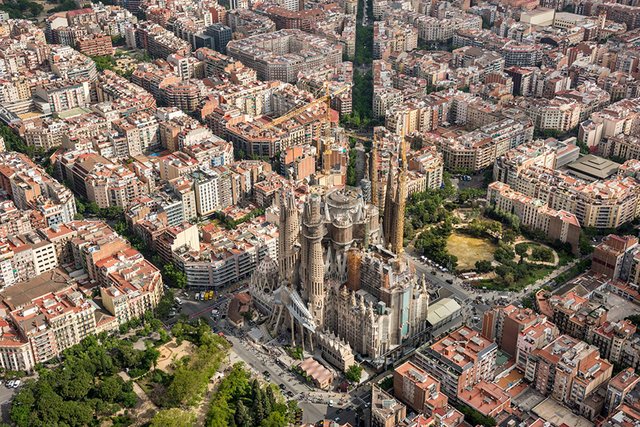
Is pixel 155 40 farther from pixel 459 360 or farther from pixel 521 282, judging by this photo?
pixel 459 360

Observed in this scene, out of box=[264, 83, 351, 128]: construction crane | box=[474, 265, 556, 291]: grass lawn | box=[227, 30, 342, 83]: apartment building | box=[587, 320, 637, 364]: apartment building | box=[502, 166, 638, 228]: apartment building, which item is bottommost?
box=[474, 265, 556, 291]: grass lawn

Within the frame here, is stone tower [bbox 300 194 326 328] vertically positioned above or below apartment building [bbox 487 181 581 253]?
above

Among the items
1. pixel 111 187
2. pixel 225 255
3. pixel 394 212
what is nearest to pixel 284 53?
pixel 111 187

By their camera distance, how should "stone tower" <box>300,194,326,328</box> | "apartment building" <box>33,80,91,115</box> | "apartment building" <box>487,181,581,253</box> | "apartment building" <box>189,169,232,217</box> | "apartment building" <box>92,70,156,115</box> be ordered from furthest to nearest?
"apartment building" <box>33,80,91,115</box>, "apartment building" <box>92,70,156,115</box>, "apartment building" <box>189,169,232,217</box>, "apartment building" <box>487,181,581,253</box>, "stone tower" <box>300,194,326,328</box>

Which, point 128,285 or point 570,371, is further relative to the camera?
point 128,285

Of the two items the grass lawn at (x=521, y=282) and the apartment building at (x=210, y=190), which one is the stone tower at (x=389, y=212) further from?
the apartment building at (x=210, y=190)

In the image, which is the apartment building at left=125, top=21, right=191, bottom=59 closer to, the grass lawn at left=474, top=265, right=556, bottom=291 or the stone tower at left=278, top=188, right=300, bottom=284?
the stone tower at left=278, top=188, right=300, bottom=284

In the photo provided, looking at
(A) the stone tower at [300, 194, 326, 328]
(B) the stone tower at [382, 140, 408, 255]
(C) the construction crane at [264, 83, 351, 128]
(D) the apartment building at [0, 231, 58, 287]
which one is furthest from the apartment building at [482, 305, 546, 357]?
(C) the construction crane at [264, 83, 351, 128]
